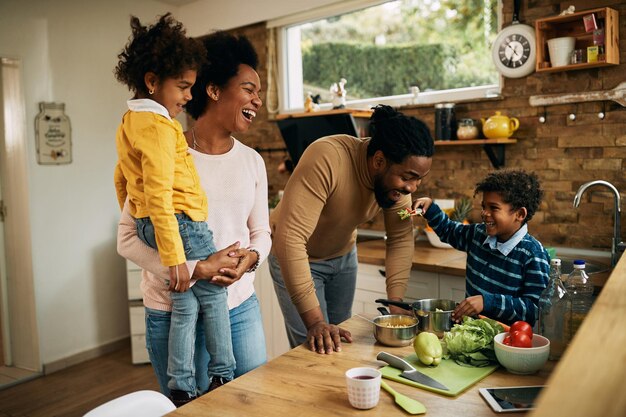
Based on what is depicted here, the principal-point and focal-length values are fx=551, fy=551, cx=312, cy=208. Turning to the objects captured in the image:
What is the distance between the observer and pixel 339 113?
3363mm

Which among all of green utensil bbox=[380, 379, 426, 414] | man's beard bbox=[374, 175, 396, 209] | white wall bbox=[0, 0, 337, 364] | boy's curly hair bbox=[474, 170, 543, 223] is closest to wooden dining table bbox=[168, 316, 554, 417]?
green utensil bbox=[380, 379, 426, 414]

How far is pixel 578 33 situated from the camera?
2.70 meters

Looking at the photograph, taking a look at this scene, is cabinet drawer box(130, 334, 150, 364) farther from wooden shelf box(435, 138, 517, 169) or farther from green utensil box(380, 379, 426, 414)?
green utensil box(380, 379, 426, 414)

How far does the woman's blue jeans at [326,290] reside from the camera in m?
2.15

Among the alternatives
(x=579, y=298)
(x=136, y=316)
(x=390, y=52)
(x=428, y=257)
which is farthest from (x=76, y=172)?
(x=579, y=298)

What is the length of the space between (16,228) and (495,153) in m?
3.15

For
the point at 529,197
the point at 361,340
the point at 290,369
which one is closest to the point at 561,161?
the point at 529,197

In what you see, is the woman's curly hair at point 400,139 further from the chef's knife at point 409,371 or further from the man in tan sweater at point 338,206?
the chef's knife at point 409,371

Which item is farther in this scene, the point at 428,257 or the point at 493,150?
the point at 493,150

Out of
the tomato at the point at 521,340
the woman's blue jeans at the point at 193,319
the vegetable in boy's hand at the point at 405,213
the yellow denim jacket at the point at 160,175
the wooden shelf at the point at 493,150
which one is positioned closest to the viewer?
the tomato at the point at 521,340

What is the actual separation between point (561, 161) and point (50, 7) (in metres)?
3.42

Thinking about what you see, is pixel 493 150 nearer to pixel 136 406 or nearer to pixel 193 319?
pixel 193 319

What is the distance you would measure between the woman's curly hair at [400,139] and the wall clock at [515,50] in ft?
4.43

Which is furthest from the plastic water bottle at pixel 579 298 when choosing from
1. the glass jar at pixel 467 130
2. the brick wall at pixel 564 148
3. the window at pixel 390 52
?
the window at pixel 390 52
